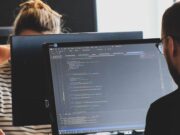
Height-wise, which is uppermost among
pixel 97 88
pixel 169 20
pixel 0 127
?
pixel 169 20

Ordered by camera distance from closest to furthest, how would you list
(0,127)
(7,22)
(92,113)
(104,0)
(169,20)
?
(169,20) < (92,113) < (0,127) < (7,22) < (104,0)

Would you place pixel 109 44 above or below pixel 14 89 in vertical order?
above

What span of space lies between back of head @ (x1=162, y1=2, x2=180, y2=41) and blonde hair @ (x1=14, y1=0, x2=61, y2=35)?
62 cm

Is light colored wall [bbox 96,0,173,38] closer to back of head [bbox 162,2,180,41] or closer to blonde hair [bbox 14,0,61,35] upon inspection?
blonde hair [bbox 14,0,61,35]

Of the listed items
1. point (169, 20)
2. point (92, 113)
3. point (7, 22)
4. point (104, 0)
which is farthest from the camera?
point (104, 0)

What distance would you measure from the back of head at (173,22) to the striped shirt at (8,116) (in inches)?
26.5

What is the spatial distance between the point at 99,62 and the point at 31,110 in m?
0.29

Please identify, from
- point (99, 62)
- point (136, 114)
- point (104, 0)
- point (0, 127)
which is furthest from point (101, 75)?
point (104, 0)

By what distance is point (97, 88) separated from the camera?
1.46m

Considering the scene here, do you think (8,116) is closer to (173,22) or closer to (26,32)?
(26,32)

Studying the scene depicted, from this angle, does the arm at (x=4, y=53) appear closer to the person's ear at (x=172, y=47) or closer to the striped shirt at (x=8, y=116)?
the striped shirt at (x=8, y=116)

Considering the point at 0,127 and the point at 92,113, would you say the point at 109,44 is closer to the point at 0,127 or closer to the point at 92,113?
the point at 92,113

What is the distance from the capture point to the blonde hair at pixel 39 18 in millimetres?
1690

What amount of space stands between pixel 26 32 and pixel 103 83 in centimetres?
46
